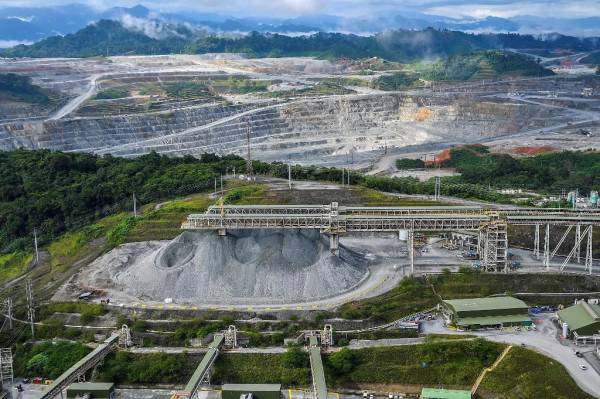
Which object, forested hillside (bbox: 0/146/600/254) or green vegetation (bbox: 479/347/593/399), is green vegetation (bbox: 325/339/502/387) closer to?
green vegetation (bbox: 479/347/593/399)

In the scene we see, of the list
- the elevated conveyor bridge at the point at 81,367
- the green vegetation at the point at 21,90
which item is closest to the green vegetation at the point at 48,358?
the elevated conveyor bridge at the point at 81,367

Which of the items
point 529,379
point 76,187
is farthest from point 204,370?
point 76,187

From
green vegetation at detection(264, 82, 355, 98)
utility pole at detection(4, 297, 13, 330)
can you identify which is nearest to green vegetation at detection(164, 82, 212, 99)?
green vegetation at detection(264, 82, 355, 98)

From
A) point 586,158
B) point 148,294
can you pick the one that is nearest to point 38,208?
point 148,294

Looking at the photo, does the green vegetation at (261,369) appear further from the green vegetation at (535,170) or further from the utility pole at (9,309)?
the green vegetation at (535,170)

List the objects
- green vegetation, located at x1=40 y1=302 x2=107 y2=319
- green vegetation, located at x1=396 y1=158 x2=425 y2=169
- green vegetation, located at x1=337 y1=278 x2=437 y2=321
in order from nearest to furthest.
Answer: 1. green vegetation, located at x1=337 y1=278 x2=437 y2=321
2. green vegetation, located at x1=40 y1=302 x2=107 y2=319
3. green vegetation, located at x1=396 y1=158 x2=425 y2=169

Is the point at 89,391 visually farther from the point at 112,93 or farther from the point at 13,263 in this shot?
the point at 112,93
